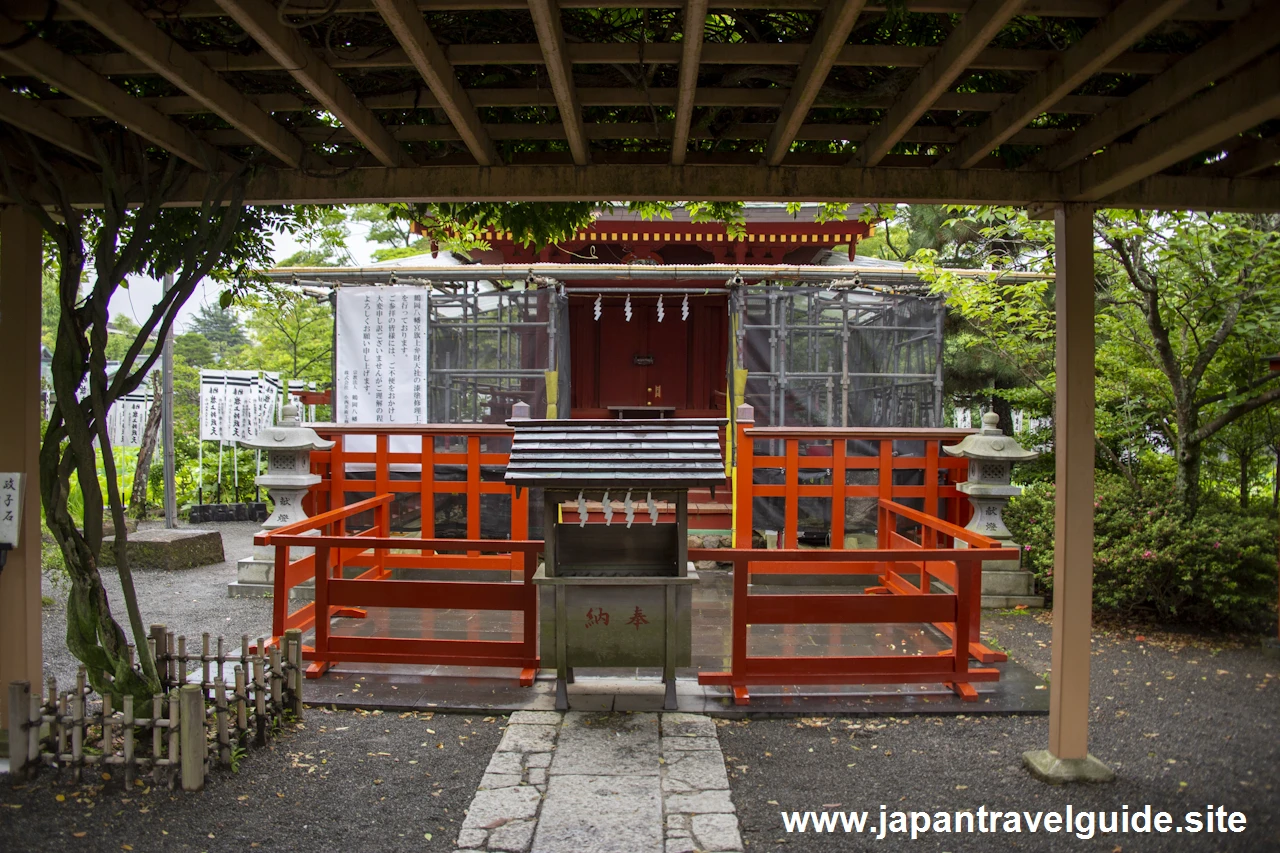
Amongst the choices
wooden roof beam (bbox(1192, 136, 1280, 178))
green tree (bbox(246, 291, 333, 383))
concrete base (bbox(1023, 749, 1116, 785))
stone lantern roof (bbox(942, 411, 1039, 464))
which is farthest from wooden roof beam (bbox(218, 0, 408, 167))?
green tree (bbox(246, 291, 333, 383))

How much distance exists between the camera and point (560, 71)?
114 inches

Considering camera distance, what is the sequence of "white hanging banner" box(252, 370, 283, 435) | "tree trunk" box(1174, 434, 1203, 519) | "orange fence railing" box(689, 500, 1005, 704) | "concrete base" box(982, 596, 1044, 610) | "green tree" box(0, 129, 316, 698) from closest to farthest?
"green tree" box(0, 129, 316, 698) → "orange fence railing" box(689, 500, 1005, 704) → "tree trunk" box(1174, 434, 1203, 519) → "concrete base" box(982, 596, 1044, 610) → "white hanging banner" box(252, 370, 283, 435)

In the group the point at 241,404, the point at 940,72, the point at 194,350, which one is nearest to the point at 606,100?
the point at 940,72

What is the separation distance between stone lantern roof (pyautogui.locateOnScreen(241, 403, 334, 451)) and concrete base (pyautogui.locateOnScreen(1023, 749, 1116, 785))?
252 inches

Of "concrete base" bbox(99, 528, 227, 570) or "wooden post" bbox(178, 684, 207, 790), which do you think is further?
"concrete base" bbox(99, 528, 227, 570)

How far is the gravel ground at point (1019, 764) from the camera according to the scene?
326 cm

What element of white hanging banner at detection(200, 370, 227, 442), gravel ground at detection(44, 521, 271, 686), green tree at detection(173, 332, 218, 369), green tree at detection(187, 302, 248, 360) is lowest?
gravel ground at detection(44, 521, 271, 686)

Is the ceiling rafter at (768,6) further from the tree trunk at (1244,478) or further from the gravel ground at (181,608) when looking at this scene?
the tree trunk at (1244,478)

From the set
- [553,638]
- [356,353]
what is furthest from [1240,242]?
[356,353]

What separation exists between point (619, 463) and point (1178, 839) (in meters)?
3.00

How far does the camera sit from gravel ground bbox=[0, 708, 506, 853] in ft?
10.4

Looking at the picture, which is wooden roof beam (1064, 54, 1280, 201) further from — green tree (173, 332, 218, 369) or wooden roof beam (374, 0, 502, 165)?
green tree (173, 332, 218, 369)

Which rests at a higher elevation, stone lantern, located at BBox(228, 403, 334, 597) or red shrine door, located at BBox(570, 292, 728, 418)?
red shrine door, located at BBox(570, 292, 728, 418)

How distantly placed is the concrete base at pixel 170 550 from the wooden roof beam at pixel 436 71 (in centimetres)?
706
